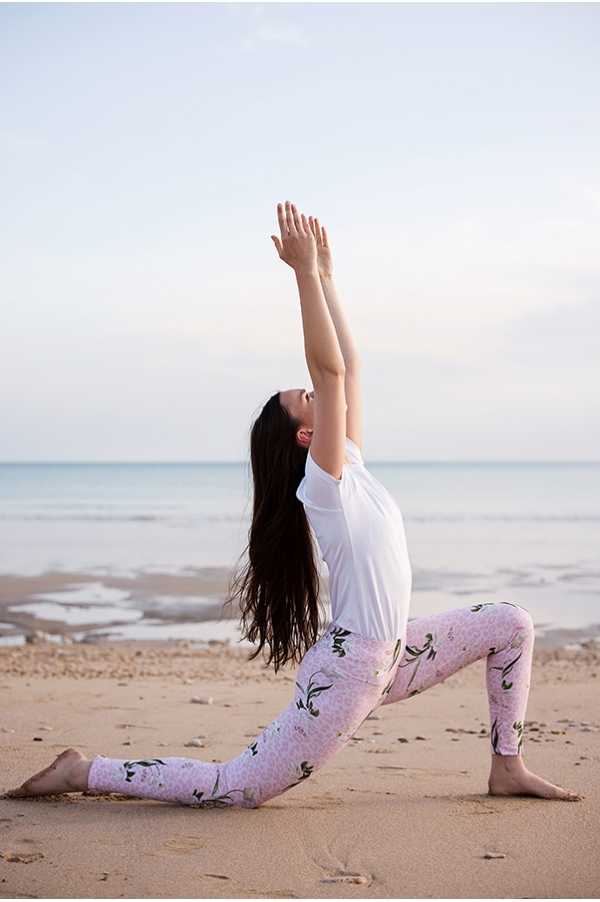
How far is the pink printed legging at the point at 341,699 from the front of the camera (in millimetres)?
3127

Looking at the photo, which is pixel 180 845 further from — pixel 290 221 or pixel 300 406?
pixel 290 221

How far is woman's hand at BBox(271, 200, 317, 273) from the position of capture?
3172 millimetres

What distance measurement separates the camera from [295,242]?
3.17m

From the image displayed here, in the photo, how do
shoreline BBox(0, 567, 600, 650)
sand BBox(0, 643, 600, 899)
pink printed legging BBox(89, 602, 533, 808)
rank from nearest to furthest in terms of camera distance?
sand BBox(0, 643, 600, 899) → pink printed legging BBox(89, 602, 533, 808) → shoreline BBox(0, 567, 600, 650)

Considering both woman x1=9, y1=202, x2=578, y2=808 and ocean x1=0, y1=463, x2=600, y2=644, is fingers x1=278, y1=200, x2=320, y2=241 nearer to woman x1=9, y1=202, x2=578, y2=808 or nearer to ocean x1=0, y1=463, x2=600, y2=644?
woman x1=9, y1=202, x2=578, y2=808

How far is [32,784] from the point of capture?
345cm

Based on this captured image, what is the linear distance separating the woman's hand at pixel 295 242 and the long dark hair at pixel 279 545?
0.60m

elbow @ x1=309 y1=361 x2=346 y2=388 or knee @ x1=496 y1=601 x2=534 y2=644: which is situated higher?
elbow @ x1=309 y1=361 x2=346 y2=388

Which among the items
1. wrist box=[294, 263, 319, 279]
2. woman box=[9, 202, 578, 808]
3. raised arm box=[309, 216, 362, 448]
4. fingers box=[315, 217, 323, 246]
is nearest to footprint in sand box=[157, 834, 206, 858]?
woman box=[9, 202, 578, 808]

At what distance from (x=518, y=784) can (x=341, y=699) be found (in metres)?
0.97

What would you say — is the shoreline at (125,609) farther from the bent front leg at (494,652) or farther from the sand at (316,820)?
the bent front leg at (494,652)

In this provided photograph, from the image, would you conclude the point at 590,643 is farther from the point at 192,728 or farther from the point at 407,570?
the point at 407,570

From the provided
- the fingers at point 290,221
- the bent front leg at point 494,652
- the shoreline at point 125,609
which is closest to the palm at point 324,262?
the fingers at point 290,221

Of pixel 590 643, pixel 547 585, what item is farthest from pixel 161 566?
pixel 590 643
